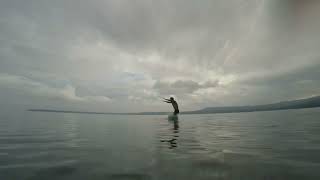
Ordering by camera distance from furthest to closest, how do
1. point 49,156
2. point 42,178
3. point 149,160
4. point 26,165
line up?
1. point 49,156
2. point 149,160
3. point 26,165
4. point 42,178

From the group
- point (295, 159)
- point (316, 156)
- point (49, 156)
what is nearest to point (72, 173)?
point (49, 156)

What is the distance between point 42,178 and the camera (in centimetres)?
792

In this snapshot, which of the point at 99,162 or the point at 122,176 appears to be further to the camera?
the point at 99,162

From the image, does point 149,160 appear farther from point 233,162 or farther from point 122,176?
point 233,162

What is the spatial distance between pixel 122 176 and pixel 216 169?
3.85 metres

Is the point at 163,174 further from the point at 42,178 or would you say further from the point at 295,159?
the point at 295,159

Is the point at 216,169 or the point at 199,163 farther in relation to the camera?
the point at 199,163

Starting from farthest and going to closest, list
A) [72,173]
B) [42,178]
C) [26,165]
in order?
[26,165] < [72,173] < [42,178]

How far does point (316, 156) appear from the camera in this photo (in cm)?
1112

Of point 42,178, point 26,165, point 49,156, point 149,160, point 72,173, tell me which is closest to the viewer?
point 42,178

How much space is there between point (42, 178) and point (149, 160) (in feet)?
15.5

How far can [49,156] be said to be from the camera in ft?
40.2

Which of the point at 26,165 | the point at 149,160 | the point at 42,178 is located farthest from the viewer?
the point at 149,160

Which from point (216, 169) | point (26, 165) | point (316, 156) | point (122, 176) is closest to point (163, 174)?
point (122, 176)
